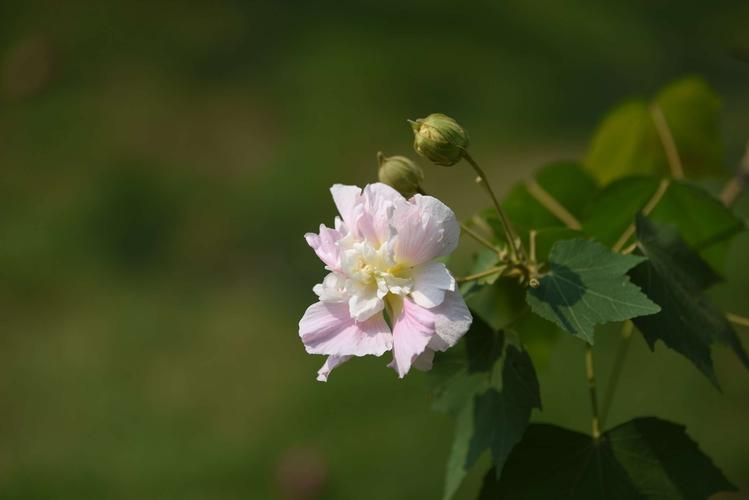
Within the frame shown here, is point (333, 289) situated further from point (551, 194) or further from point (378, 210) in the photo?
point (551, 194)

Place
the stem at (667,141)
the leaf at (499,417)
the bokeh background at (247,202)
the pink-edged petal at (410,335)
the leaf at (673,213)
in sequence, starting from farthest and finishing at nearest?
the bokeh background at (247,202), the stem at (667,141), the leaf at (673,213), the leaf at (499,417), the pink-edged petal at (410,335)

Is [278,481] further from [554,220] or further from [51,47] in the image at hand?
[51,47]

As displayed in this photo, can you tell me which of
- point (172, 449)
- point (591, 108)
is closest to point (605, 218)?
point (172, 449)

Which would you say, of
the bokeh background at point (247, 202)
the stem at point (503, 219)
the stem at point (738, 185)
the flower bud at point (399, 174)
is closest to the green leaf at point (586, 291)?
the stem at point (503, 219)

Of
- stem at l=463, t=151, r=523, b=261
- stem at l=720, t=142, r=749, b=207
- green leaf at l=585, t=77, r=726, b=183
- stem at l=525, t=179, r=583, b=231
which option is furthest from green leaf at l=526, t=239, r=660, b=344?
green leaf at l=585, t=77, r=726, b=183

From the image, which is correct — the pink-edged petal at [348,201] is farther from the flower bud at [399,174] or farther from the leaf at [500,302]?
the leaf at [500,302]

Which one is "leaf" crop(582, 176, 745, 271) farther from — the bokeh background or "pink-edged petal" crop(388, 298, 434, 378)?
the bokeh background

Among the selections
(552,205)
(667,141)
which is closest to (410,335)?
(552,205)
